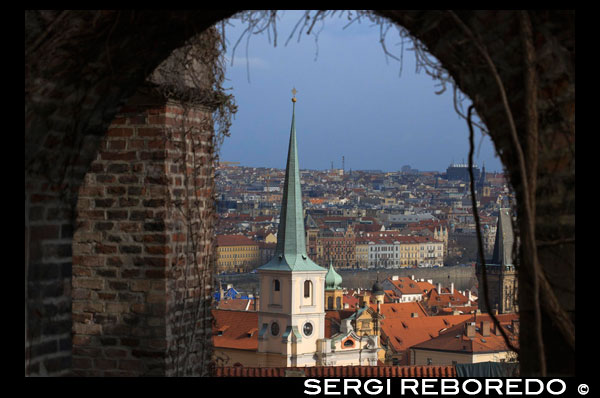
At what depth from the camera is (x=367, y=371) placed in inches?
1379

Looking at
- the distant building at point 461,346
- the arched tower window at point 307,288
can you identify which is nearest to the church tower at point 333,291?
the distant building at point 461,346

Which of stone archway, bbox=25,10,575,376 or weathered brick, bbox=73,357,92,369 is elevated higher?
stone archway, bbox=25,10,575,376

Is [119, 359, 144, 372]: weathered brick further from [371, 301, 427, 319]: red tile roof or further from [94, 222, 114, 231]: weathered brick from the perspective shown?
[371, 301, 427, 319]: red tile roof

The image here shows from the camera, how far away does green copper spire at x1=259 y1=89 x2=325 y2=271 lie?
43656 millimetres

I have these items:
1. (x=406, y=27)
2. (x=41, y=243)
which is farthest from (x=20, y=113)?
(x=406, y=27)

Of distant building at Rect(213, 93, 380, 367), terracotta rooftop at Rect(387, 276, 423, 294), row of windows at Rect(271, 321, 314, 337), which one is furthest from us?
terracotta rooftop at Rect(387, 276, 423, 294)

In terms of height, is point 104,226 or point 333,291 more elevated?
point 104,226

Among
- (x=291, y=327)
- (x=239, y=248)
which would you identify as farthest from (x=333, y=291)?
(x=239, y=248)

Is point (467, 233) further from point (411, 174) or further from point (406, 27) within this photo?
point (406, 27)

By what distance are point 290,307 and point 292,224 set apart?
7612 millimetres

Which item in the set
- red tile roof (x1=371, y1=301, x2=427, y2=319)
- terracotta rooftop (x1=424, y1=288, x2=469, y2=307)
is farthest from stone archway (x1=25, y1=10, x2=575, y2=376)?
terracotta rooftop (x1=424, y1=288, x2=469, y2=307)

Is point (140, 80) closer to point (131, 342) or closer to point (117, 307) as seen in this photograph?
point (117, 307)

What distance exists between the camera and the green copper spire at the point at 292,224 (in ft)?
143

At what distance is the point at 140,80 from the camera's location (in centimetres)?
344
